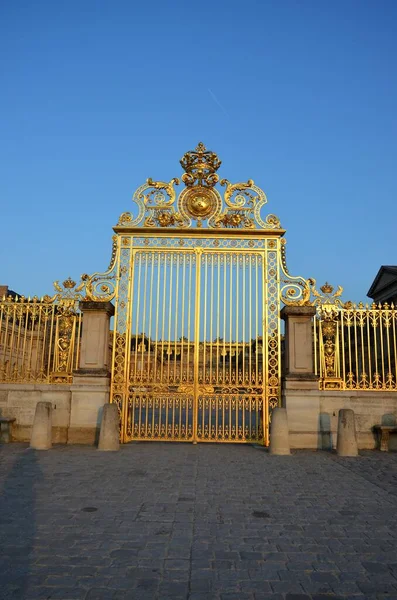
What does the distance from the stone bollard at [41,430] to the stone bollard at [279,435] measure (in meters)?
5.05

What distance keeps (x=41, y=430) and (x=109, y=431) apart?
5.11 feet

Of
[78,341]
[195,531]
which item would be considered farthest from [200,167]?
[195,531]

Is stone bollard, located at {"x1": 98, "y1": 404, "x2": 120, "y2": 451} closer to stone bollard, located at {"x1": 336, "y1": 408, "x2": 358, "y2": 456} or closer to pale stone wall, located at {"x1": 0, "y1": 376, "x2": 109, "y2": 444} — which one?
pale stone wall, located at {"x1": 0, "y1": 376, "x2": 109, "y2": 444}

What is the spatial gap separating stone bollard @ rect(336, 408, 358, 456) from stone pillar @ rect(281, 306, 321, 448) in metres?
0.94

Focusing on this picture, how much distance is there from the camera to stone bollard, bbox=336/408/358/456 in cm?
1055

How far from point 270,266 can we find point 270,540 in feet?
27.5

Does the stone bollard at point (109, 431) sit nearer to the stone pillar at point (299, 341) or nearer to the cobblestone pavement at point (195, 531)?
the cobblestone pavement at point (195, 531)

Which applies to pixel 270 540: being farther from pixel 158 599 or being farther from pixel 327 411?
pixel 327 411

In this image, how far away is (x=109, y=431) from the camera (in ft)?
35.0

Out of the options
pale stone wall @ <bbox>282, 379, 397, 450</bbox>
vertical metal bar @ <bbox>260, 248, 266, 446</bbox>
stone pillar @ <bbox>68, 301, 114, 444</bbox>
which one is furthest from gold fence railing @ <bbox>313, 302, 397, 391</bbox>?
stone pillar @ <bbox>68, 301, 114, 444</bbox>

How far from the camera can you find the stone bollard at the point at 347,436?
34.6 ft

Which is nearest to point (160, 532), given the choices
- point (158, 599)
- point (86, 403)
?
point (158, 599)

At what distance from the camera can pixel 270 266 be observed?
493 inches

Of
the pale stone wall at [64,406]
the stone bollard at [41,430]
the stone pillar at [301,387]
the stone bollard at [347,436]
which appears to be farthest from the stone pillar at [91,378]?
the stone bollard at [347,436]
